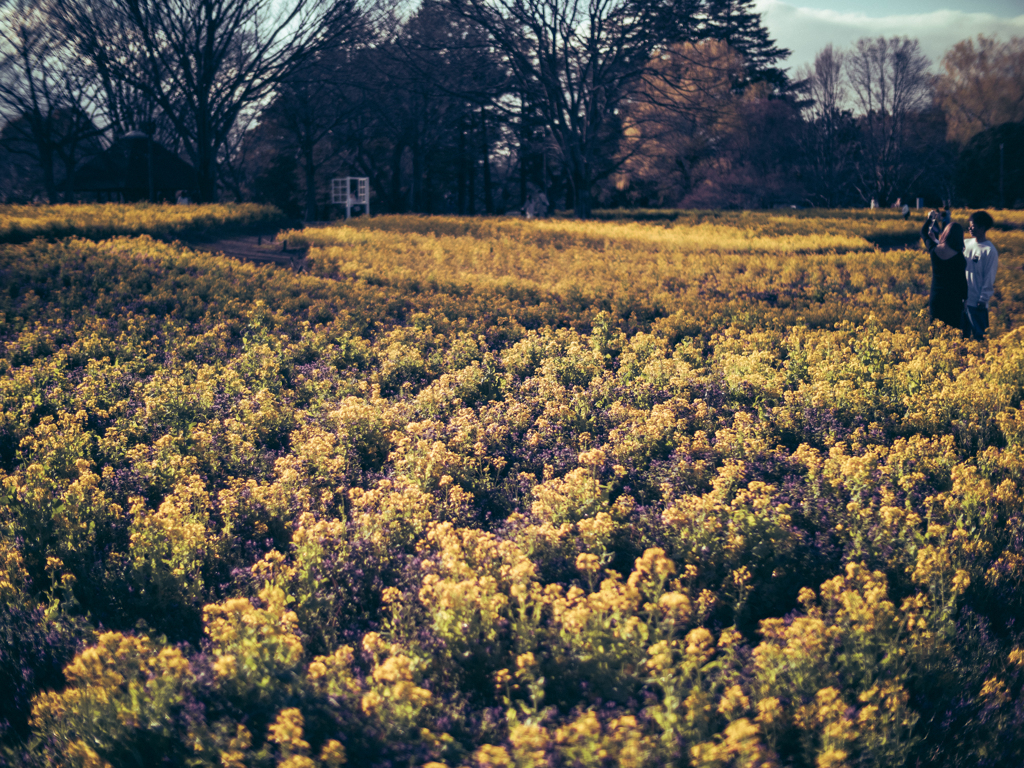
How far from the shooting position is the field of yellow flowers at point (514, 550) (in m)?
3.14

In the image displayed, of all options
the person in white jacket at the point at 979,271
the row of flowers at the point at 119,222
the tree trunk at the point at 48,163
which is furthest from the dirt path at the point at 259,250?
the tree trunk at the point at 48,163

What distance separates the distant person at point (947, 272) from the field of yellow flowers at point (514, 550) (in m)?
0.55

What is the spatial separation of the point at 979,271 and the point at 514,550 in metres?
8.30

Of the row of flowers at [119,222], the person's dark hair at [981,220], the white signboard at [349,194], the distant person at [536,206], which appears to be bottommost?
the person's dark hair at [981,220]

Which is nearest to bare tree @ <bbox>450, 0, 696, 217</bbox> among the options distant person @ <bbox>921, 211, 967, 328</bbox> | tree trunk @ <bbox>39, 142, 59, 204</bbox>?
distant person @ <bbox>921, 211, 967, 328</bbox>

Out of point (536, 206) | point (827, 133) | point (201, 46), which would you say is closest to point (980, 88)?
point (827, 133)

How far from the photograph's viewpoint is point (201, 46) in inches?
1377

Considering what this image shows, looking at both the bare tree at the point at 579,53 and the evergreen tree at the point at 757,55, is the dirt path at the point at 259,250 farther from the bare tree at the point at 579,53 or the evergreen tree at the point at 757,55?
the evergreen tree at the point at 757,55

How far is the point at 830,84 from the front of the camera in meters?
57.3

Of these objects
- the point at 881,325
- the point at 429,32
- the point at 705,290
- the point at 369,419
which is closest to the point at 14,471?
the point at 369,419

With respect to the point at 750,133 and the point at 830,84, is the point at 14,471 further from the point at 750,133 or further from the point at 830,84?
the point at 830,84

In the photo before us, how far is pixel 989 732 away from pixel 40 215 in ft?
81.2

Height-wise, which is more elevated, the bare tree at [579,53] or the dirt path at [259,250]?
the bare tree at [579,53]

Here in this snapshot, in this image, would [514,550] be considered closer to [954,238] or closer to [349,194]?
[954,238]
